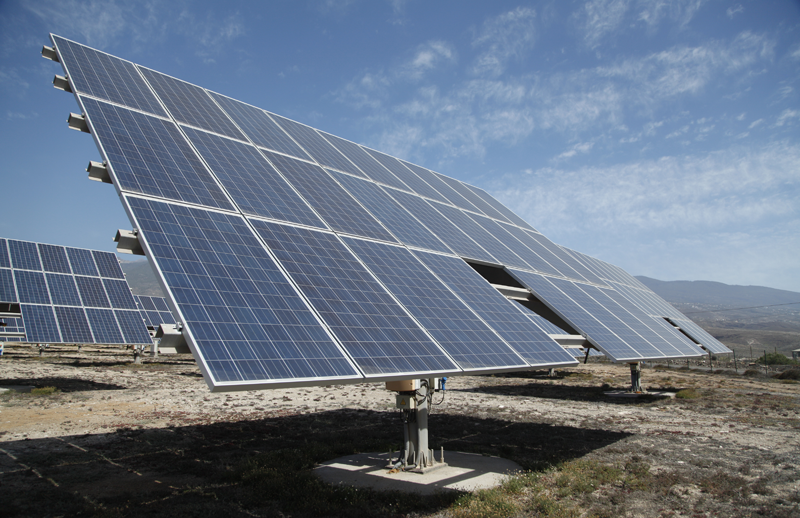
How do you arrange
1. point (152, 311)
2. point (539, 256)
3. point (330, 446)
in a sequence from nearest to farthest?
1. point (330, 446)
2. point (539, 256)
3. point (152, 311)

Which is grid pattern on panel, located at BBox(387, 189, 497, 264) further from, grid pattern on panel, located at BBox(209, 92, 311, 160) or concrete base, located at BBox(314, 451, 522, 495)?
concrete base, located at BBox(314, 451, 522, 495)

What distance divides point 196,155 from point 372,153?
12.9 m

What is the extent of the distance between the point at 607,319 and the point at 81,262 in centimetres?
4362

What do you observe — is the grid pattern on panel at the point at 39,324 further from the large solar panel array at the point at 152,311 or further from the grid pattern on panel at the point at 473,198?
the grid pattern on panel at the point at 473,198

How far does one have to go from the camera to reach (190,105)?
16.1 metres

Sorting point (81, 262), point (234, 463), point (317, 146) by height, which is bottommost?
point (234, 463)

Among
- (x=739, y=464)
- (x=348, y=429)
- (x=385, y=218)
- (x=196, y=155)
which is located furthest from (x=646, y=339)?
(x=196, y=155)

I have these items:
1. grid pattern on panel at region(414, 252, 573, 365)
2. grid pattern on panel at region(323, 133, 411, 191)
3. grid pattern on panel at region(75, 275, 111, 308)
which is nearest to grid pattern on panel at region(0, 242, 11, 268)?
grid pattern on panel at region(75, 275, 111, 308)

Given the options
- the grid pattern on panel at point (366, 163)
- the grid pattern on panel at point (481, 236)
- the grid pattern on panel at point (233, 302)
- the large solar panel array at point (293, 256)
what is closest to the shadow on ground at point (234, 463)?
the large solar panel array at point (293, 256)

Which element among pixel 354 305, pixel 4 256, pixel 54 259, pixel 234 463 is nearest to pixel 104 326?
pixel 54 259

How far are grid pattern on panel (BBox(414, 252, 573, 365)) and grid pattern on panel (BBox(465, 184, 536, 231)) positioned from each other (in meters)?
14.2

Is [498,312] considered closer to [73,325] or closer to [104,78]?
[104,78]

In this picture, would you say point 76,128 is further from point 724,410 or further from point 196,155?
point 724,410

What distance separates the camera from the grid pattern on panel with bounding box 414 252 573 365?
11.8m
